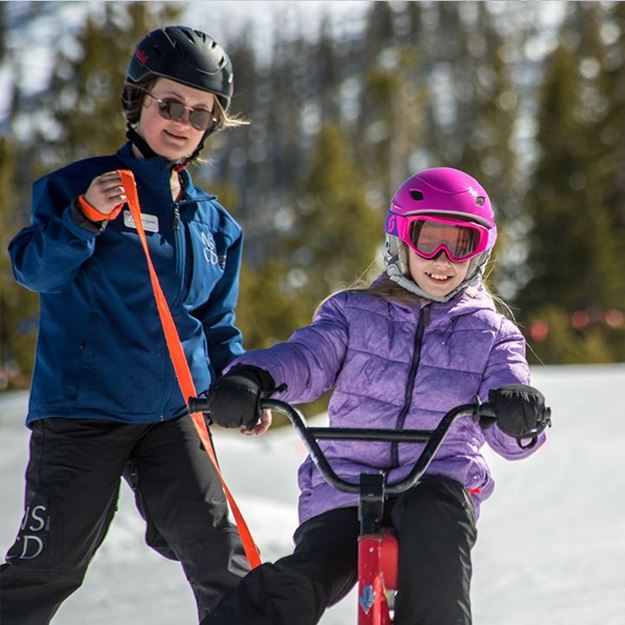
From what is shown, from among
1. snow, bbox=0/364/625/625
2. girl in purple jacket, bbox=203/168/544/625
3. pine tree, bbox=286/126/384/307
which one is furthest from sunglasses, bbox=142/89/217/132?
pine tree, bbox=286/126/384/307

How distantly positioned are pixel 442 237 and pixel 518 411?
68cm

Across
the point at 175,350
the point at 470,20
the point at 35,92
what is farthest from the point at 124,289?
the point at 35,92

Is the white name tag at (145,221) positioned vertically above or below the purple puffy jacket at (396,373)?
above

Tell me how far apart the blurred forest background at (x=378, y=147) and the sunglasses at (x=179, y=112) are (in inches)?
49.7

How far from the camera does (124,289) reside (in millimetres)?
3699

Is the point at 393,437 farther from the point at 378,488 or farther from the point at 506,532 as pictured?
the point at 506,532

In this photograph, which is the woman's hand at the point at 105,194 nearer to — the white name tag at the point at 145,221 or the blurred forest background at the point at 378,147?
the white name tag at the point at 145,221

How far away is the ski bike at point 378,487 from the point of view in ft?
9.00

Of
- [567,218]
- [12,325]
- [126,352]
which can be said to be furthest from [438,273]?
[567,218]

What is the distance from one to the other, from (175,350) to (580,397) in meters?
10.4

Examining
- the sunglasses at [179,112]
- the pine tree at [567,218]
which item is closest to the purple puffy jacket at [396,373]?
the sunglasses at [179,112]

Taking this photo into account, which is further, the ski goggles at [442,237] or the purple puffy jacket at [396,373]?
the ski goggles at [442,237]

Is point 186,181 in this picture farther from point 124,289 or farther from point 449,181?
point 449,181

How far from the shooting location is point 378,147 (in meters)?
54.4
